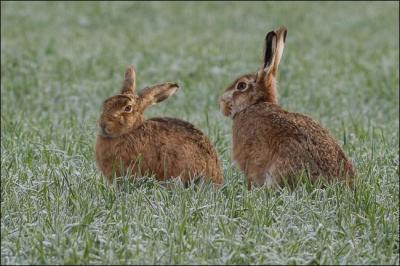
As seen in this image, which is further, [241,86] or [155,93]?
[241,86]

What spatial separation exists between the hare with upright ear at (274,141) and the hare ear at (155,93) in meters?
0.50

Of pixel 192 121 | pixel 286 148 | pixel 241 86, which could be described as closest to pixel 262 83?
pixel 241 86

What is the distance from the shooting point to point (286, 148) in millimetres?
6008

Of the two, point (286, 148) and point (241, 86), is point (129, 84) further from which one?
point (286, 148)

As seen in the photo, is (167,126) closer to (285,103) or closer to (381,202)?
(381,202)

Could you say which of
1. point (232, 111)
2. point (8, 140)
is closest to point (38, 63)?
point (8, 140)

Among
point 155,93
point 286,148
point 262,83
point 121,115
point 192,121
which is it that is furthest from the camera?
point 192,121

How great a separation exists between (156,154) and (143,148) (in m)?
0.09

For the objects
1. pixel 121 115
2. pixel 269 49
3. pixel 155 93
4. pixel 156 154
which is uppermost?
pixel 269 49

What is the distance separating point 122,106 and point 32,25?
10581 millimetres

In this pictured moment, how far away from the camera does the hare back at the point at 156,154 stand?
6.08 m

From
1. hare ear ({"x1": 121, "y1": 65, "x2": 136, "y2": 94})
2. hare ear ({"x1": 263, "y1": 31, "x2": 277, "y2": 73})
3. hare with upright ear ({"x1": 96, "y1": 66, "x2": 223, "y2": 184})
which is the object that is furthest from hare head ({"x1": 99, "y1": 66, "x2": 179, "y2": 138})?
hare ear ({"x1": 263, "y1": 31, "x2": 277, "y2": 73})

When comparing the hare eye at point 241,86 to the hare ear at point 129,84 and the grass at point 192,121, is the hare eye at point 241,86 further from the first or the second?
the hare ear at point 129,84

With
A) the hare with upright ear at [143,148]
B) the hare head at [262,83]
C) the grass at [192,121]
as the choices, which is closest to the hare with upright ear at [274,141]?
the hare head at [262,83]
